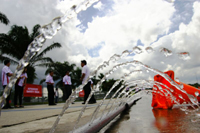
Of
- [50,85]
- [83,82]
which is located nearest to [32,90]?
[50,85]

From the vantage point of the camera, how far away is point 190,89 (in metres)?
5.19

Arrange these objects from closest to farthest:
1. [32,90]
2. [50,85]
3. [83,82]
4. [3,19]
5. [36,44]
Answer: [36,44], [83,82], [50,85], [32,90], [3,19]

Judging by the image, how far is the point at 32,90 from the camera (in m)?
14.5

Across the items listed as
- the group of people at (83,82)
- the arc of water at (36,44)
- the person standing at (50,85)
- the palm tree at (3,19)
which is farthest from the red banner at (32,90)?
the arc of water at (36,44)

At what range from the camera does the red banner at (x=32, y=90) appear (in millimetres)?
13869

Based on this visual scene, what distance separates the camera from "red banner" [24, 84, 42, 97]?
13869 millimetres

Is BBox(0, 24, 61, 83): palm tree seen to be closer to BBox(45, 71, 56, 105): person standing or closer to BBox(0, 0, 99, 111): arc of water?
BBox(45, 71, 56, 105): person standing

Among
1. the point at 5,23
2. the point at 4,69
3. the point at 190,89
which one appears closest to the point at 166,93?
the point at 190,89

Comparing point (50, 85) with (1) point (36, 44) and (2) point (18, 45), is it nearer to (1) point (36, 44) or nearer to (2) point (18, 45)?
(1) point (36, 44)

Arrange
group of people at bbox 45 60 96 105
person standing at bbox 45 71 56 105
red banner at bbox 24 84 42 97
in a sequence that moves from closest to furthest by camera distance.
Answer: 1. group of people at bbox 45 60 96 105
2. person standing at bbox 45 71 56 105
3. red banner at bbox 24 84 42 97

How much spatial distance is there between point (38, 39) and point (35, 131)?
47.0 inches

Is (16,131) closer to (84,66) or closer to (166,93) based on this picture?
(166,93)

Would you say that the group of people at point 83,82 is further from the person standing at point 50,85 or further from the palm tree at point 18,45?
the palm tree at point 18,45

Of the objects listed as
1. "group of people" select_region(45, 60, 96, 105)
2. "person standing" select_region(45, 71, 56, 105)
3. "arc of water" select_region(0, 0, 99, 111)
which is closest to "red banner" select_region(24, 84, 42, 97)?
"group of people" select_region(45, 60, 96, 105)
